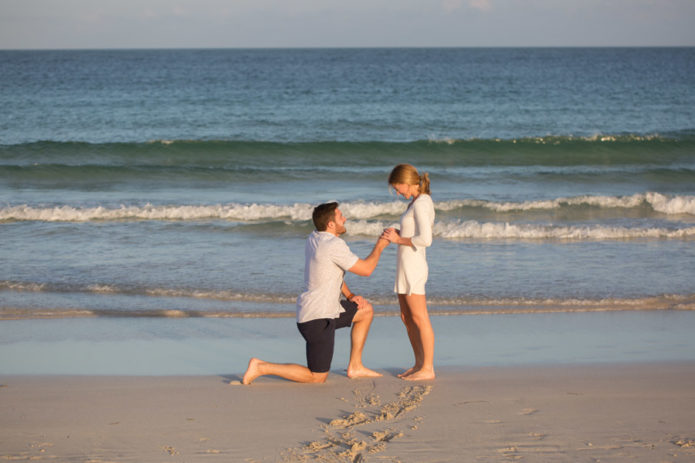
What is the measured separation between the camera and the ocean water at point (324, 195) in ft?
27.4

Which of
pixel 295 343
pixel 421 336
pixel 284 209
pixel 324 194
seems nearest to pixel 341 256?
pixel 421 336

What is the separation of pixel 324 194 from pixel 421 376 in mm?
10308

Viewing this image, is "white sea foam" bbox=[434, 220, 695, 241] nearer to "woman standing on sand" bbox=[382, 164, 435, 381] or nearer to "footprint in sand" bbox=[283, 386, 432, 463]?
"woman standing on sand" bbox=[382, 164, 435, 381]

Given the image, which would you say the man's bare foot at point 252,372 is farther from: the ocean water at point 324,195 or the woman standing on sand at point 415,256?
the ocean water at point 324,195

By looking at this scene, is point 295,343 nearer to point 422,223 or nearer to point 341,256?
point 341,256

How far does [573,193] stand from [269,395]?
1199cm

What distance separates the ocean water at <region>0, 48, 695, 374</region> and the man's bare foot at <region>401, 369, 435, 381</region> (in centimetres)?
216

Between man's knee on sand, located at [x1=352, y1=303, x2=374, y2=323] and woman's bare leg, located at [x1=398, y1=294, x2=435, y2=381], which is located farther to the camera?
man's knee on sand, located at [x1=352, y1=303, x2=374, y2=323]

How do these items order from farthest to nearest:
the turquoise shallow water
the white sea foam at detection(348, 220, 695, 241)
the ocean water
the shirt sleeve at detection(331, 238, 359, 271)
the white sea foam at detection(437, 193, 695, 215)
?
1. the white sea foam at detection(437, 193, 695, 215)
2. the white sea foam at detection(348, 220, 695, 241)
3. the ocean water
4. the turquoise shallow water
5. the shirt sleeve at detection(331, 238, 359, 271)

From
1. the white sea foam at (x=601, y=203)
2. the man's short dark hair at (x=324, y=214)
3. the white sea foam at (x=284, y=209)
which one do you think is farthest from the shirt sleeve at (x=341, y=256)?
the white sea foam at (x=601, y=203)

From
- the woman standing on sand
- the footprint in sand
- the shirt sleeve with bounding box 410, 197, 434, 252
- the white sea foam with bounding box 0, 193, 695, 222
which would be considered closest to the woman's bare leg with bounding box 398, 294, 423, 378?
the woman standing on sand

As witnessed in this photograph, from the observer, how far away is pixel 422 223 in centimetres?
538

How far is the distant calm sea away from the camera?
841 centimetres

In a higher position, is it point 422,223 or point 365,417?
point 422,223
